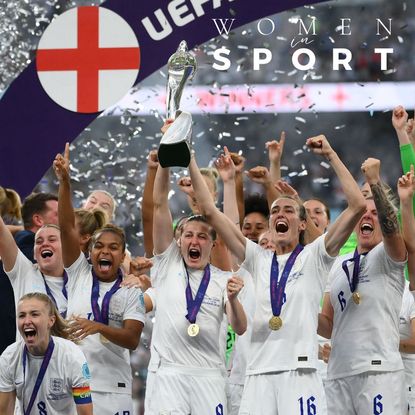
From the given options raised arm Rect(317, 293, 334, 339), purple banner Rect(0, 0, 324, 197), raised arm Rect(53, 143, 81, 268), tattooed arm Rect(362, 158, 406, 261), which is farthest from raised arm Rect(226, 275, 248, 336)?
purple banner Rect(0, 0, 324, 197)

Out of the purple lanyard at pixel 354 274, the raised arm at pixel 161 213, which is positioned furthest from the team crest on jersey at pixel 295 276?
the raised arm at pixel 161 213

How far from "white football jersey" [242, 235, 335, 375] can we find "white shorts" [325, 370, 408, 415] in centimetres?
46

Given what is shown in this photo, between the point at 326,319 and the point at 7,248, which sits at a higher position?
the point at 7,248

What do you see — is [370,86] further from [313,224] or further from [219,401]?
[219,401]

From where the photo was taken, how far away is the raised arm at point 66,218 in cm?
706

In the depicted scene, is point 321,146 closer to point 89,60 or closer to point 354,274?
point 354,274

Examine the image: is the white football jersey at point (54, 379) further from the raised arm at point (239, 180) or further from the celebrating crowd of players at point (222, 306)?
the raised arm at point (239, 180)

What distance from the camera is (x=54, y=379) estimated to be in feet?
21.7

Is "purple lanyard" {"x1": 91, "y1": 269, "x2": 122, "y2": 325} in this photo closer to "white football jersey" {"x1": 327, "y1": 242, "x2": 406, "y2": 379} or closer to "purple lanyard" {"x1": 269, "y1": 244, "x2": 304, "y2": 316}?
"purple lanyard" {"x1": 269, "y1": 244, "x2": 304, "y2": 316}

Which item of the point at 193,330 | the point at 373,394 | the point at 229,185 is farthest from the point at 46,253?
the point at 373,394

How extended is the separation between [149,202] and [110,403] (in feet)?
4.07

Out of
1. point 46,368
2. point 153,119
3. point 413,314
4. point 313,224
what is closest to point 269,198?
point 313,224

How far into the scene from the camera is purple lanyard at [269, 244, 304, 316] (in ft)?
21.9

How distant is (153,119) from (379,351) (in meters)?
4.46
